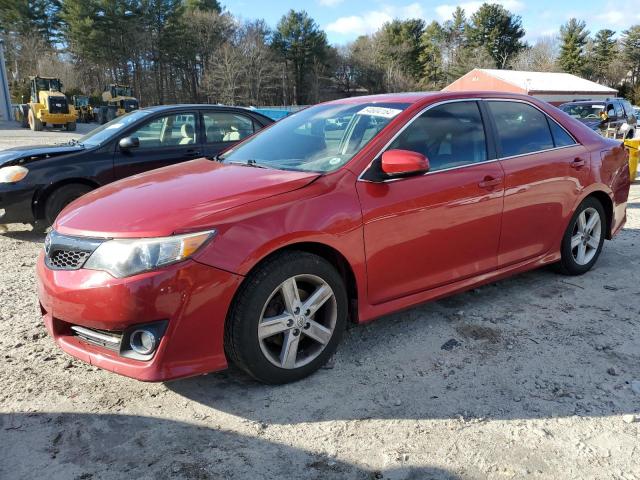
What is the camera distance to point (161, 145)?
6684 millimetres

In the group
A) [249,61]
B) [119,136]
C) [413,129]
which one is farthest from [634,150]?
[249,61]

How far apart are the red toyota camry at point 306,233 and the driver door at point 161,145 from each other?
9.31ft

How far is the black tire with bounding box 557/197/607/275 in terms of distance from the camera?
4.54m

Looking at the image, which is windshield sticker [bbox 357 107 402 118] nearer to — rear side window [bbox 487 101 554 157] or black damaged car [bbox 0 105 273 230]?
rear side window [bbox 487 101 554 157]

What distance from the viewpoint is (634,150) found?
30.7 feet

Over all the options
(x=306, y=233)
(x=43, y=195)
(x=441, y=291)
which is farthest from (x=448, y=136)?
(x=43, y=195)

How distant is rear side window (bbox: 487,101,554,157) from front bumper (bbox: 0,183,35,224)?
507 cm

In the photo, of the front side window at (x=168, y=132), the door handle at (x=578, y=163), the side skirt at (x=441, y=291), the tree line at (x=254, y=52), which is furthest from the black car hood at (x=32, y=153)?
the tree line at (x=254, y=52)

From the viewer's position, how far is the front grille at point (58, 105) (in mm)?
30250

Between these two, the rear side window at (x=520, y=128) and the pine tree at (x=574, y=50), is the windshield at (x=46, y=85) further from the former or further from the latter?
the pine tree at (x=574, y=50)

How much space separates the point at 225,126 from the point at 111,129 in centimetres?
145

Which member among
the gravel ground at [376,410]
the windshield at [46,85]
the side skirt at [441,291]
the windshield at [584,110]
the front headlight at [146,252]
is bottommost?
the gravel ground at [376,410]

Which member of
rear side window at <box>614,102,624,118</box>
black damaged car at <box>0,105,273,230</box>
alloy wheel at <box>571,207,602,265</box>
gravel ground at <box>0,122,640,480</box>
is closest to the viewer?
gravel ground at <box>0,122,640,480</box>

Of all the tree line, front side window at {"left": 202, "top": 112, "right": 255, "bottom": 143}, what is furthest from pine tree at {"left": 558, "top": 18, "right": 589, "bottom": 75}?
front side window at {"left": 202, "top": 112, "right": 255, "bottom": 143}
